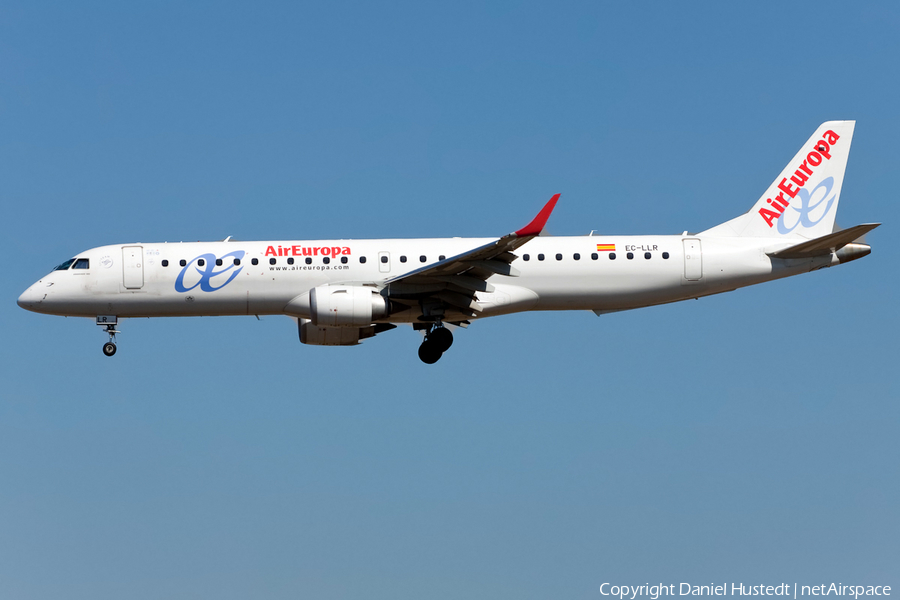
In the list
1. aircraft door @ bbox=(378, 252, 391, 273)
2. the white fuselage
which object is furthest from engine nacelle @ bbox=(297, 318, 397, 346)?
aircraft door @ bbox=(378, 252, 391, 273)

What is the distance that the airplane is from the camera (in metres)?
31.8

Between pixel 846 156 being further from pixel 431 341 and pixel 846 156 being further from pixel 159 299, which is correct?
pixel 159 299

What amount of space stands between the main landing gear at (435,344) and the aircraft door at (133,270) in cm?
855

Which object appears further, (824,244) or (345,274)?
(824,244)

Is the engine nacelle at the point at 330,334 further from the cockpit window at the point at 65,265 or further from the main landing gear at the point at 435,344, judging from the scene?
the cockpit window at the point at 65,265

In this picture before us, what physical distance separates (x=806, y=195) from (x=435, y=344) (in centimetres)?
1298

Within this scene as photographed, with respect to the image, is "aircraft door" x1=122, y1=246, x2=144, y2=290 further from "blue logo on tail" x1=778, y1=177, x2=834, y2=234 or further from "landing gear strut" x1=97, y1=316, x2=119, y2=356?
"blue logo on tail" x1=778, y1=177, x2=834, y2=234

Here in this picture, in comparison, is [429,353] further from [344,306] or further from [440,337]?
[344,306]

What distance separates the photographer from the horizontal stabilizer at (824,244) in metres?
31.2

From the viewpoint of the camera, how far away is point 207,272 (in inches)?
1255

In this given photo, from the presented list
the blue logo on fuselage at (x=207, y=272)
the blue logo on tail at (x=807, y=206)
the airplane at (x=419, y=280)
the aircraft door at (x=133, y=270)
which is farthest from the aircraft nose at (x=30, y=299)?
the blue logo on tail at (x=807, y=206)

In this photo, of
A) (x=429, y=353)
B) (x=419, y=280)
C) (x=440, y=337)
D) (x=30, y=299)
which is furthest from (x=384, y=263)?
(x=30, y=299)

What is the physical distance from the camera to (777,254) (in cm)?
3291

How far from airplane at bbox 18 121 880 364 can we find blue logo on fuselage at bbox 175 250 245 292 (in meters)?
0.03
